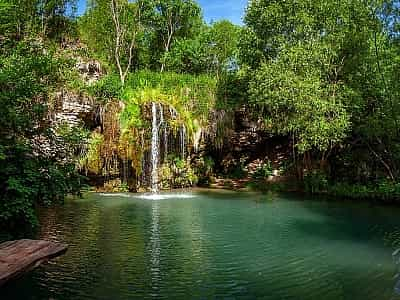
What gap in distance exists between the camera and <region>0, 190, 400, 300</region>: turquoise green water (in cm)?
721

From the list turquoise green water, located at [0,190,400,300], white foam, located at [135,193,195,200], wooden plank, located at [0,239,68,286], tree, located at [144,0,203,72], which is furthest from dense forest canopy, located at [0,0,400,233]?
wooden plank, located at [0,239,68,286]

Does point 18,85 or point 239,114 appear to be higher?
point 239,114

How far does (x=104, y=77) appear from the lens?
78.6 feet

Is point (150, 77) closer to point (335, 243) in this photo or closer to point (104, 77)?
point (104, 77)

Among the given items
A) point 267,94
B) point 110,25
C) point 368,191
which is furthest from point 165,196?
point 110,25

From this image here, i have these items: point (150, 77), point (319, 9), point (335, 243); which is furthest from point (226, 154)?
point (335, 243)

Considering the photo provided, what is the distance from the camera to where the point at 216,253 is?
9.72 m

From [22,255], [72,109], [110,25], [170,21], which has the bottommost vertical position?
[22,255]

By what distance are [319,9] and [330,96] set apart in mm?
4001

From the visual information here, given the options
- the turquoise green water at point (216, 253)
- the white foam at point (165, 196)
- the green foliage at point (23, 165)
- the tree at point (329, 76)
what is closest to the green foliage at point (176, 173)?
the white foam at point (165, 196)

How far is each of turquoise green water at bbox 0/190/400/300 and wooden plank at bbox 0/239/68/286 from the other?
2.67 feet

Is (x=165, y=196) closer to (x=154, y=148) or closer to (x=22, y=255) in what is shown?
(x=154, y=148)

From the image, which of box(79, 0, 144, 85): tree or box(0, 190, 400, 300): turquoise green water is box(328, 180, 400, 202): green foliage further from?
box(79, 0, 144, 85): tree

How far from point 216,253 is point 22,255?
4660 mm
